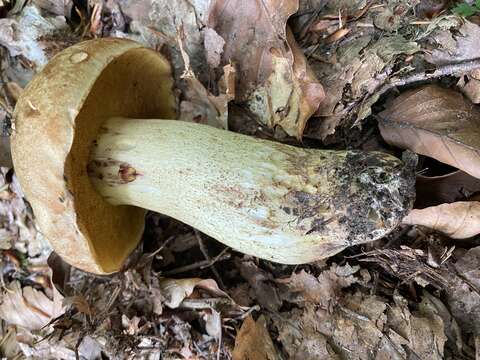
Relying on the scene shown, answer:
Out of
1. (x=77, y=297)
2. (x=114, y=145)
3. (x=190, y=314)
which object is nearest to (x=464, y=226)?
(x=190, y=314)

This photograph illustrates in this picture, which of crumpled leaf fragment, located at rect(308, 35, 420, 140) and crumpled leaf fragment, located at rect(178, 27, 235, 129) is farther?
crumpled leaf fragment, located at rect(178, 27, 235, 129)

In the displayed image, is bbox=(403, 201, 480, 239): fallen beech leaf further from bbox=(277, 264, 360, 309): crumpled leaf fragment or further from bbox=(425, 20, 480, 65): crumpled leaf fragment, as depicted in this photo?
bbox=(425, 20, 480, 65): crumpled leaf fragment

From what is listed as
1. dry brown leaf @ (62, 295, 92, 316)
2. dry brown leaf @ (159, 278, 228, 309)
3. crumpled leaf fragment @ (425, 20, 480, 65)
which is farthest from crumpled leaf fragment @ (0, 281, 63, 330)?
crumpled leaf fragment @ (425, 20, 480, 65)

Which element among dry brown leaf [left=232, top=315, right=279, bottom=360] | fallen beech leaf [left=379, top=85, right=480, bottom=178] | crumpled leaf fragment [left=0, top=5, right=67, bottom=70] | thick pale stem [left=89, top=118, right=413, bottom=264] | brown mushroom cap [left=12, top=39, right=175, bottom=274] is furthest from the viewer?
crumpled leaf fragment [left=0, top=5, right=67, bottom=70]

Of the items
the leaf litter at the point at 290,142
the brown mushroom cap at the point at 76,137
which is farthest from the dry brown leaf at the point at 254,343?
the brown mushroom cap at the point at 76,137

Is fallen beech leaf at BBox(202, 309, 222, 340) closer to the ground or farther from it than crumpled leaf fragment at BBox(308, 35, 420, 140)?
closer to the ground

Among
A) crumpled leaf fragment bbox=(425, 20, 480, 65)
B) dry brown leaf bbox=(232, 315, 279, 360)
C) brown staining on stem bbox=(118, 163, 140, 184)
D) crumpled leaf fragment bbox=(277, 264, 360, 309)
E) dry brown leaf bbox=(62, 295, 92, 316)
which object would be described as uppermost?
crumpled leaf fragment bbox=(425, 20, 480, 65)

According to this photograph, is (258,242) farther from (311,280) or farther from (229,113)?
(229,113)
